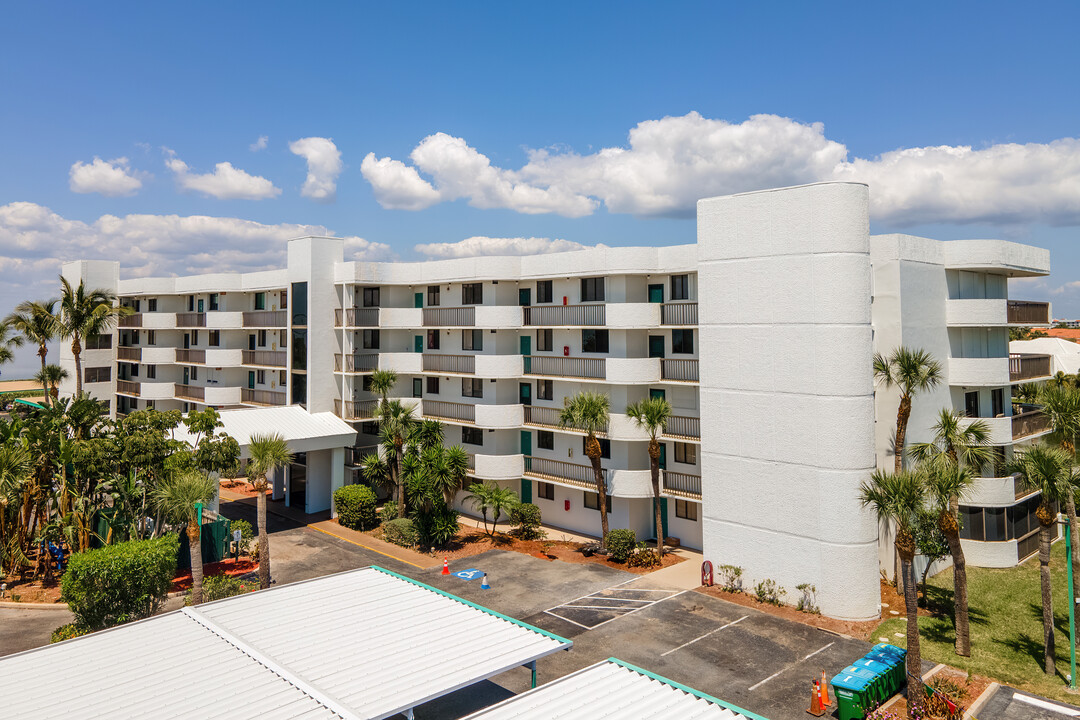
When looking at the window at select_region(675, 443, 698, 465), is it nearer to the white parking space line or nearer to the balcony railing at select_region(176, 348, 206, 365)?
the white parking space line

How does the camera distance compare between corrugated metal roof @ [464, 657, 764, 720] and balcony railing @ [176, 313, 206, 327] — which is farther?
balcony railing @ [176, 313, 206, 327]

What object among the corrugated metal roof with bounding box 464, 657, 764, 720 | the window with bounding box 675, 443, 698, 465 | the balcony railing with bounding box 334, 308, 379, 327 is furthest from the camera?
the balcony railing with bounding box 334, 308, 379, 327

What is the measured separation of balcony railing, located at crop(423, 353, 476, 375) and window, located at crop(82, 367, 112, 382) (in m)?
33.9

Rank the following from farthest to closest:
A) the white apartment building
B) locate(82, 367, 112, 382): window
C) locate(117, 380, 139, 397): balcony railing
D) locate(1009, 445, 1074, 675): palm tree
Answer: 1. locate(82, 367, 112, 382): window
2. locate(117, 380, 139, 397): balcony railing
3. the white apartment building
4. locate(1009, 445, 1074, 675): palm tree

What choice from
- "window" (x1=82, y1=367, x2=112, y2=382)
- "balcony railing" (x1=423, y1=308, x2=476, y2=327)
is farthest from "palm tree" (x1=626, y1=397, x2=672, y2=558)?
"window" (x1=82, y1=367, x2=112, y2=382)

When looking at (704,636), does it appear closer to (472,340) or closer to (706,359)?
(706,359)

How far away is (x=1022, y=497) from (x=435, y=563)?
27423 millimetres

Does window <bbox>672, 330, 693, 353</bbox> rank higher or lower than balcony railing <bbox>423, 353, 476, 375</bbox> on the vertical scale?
higher

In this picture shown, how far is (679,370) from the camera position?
3209cm

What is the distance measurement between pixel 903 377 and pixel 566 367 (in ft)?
51.4

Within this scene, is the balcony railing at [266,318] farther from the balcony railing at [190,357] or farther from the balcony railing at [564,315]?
the balcony railing at [564,315]

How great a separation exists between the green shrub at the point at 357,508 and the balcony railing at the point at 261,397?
35.2 ft

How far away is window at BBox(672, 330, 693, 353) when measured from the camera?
32.6 meters

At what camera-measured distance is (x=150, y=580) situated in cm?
2209
